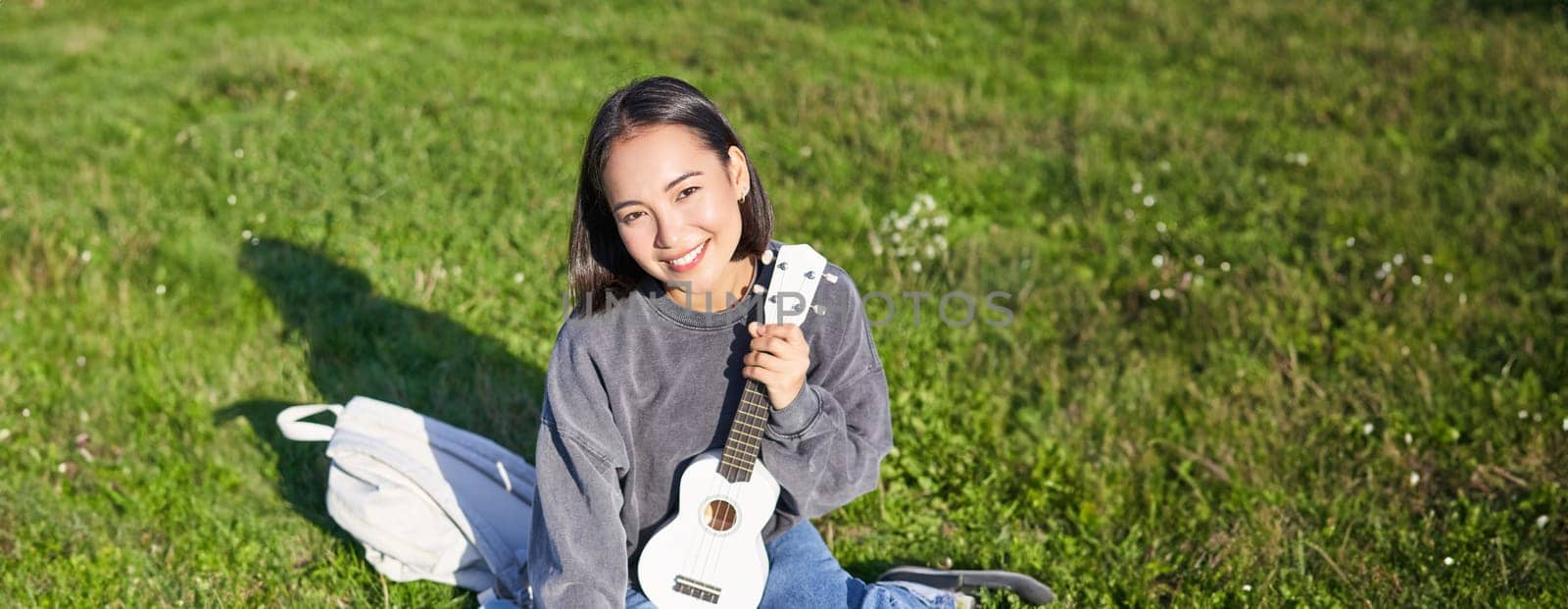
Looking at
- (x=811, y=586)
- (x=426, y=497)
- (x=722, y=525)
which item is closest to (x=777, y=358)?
(x=722, y=525)

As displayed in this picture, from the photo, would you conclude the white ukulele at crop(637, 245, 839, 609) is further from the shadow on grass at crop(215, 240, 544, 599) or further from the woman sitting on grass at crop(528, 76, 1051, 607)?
the shadow on grass at crop(215, 240, 544, 599)

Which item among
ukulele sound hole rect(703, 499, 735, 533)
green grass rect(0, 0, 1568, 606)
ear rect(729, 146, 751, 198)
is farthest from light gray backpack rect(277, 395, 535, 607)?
ear rect(729, 146, 751, 198)

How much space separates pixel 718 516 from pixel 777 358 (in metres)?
0.66

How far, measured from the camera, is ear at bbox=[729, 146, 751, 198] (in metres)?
3.62

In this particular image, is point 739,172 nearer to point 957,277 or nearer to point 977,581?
point 977,581

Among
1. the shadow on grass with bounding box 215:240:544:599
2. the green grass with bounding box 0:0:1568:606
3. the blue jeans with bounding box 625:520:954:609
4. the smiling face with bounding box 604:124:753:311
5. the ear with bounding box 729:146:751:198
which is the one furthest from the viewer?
the shadow on grass with bounding box 215:240:544:599

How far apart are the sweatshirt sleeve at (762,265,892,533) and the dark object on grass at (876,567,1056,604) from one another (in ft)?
2.39

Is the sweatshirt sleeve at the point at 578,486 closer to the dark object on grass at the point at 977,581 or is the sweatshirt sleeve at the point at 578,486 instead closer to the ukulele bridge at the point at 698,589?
the ukulele bridge at the point at 698,589

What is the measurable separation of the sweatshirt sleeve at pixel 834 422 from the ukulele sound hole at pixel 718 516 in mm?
184

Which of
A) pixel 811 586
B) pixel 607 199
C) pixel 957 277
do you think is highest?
pixel 607 199

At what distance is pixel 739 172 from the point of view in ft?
12.0

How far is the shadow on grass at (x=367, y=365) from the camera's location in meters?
5.70

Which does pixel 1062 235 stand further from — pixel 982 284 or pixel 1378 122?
pixel 1378 122

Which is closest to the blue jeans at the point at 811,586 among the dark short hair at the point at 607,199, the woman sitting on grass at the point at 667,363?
the woman sitting on grass at the point at 667,363
